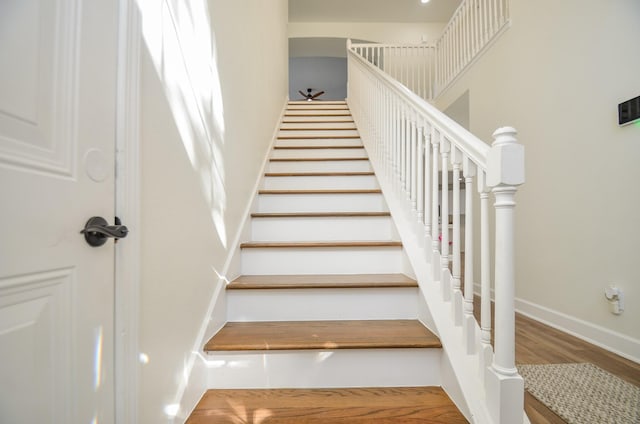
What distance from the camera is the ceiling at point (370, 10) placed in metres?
5.18

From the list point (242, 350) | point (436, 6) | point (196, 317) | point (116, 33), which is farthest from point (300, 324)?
point (436, 6)

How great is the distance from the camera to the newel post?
799 millimetres

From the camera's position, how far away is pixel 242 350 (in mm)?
1097

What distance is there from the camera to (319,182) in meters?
2.37

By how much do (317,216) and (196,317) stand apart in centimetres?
101

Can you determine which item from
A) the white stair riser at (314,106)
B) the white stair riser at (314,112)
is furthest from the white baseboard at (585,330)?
the white stair riser at (314,106)

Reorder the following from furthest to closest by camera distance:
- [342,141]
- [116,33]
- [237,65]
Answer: [342,141]
[237,65]
[116,33]

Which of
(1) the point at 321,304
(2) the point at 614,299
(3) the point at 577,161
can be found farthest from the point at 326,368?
(3) the point at 577,161

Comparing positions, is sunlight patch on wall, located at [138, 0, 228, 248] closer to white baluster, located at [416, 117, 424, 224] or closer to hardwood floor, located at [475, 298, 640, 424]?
white baluster, located at [416, 117, 424, 224]

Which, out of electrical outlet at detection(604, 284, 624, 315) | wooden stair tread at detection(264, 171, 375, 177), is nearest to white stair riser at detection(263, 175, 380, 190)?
wooden stair tread at detection(264, 171, 375, 177)

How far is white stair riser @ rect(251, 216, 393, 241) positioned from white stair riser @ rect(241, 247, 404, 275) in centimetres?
26

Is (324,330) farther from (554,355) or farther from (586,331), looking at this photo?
(586,331)

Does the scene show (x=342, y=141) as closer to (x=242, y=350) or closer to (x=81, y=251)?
(x=242, y=350)

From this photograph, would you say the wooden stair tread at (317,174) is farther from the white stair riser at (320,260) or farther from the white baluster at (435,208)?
the white baluster at (435,208)
